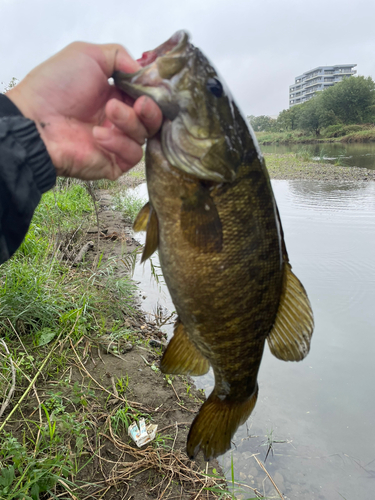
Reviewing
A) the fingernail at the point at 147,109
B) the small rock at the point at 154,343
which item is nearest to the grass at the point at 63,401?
the small rock at the point at 154,343

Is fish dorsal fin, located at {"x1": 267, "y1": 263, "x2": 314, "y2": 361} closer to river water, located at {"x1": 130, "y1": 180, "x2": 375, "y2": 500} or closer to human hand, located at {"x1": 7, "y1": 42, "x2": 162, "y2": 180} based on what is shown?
human hand, located at {"x1": 7, "y1": 42, "x2": 162, "y2": 180}

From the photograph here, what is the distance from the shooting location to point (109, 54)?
1.52 meters

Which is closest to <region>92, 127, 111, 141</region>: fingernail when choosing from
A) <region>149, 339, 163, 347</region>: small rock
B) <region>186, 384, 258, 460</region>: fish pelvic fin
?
<region>186, 384, 258, 460</region>: fish pelvic fin

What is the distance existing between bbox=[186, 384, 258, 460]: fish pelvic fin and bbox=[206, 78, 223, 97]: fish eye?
4.42 feet

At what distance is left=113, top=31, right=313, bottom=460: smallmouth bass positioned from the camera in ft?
4.42

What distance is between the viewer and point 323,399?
3.30 meters

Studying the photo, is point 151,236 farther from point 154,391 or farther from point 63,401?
point 154,391

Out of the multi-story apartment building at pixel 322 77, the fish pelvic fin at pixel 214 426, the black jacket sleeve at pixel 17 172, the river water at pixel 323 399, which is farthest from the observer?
the multi-story apartment building at pixel 322 77

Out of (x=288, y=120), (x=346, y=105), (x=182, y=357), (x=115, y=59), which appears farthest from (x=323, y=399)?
(x=288, y=120)

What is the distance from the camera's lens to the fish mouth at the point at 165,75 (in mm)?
1315

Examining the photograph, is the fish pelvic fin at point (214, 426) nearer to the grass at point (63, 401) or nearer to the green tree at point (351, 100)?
the grass at point (63, 401)

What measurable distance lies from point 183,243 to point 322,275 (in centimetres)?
437

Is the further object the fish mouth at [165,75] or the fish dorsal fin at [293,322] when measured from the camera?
the fish dorsal fin at [293,322]

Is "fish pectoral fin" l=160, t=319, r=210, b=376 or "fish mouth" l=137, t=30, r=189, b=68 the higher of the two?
"fish mouth" l=137, t=30, r=189, b=68
